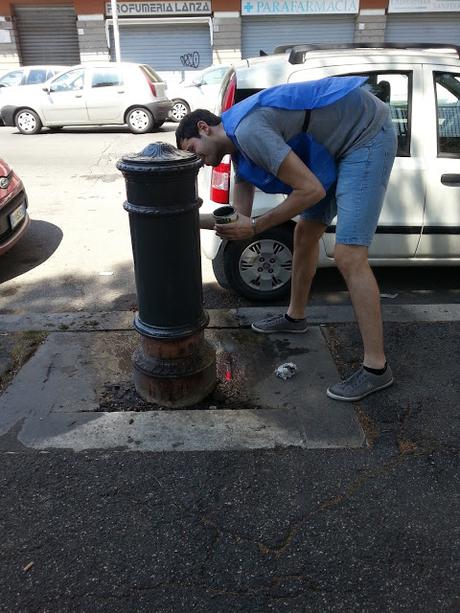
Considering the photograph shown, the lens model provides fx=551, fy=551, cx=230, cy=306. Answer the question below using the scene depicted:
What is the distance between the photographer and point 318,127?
2.65 m

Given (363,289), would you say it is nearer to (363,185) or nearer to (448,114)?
(363,185)

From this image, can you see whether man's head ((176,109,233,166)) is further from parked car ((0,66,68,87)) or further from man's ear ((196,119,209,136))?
parked car ((0,66,68,87))

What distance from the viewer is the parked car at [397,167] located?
12.0 feet

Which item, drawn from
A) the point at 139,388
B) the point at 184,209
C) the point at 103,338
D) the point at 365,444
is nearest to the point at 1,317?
the point at 103,338

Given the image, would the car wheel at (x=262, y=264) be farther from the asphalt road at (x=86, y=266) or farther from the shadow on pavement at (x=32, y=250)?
the shadow on pavement at (x=32, y=250)

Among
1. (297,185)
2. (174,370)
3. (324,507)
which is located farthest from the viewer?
(174,370)

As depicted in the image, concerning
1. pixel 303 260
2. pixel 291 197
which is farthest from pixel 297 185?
pixel 303 260

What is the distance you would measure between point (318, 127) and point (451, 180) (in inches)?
62.4

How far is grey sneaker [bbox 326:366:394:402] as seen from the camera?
2.93 metres

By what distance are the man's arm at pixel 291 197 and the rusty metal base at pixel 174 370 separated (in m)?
0.60

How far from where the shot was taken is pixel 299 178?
8.22 feet

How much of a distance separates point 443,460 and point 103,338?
222 cm

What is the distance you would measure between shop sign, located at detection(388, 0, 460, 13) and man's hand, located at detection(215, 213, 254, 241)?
23.2 metres

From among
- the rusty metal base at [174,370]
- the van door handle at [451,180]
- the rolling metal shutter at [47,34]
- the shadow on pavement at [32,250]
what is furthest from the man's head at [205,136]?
the rolling metal shutter at [47,34]
